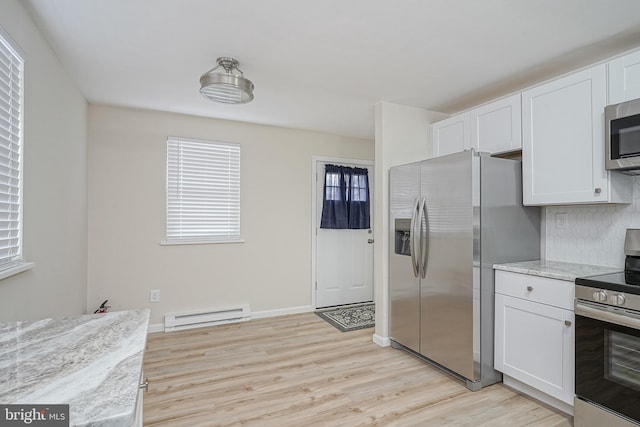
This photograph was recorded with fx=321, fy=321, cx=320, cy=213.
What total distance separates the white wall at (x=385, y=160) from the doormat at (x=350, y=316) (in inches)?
20.5

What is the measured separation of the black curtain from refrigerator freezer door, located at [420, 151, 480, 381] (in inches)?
72.7

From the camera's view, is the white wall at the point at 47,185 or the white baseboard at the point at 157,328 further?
the white baseboard at the point at 157,328

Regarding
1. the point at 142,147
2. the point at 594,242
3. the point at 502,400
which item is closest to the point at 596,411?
the point at 502,400

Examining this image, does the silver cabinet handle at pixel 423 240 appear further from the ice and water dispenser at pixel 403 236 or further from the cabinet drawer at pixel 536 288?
the cabinet drawer at pixel 536 288

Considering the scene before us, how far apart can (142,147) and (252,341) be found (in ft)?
7.95

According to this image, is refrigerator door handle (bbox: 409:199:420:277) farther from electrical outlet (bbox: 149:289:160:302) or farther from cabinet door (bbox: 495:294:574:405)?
electrical outlet (bbox: 149:289:160:302)

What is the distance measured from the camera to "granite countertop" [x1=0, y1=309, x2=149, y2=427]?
655mm

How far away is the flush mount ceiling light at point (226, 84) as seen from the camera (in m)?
2.22

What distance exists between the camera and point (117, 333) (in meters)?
1.07

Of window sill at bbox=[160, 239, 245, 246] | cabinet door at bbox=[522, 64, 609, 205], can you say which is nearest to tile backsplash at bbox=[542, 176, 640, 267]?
cabinet door at bbox=[522, 64, 609, 205]

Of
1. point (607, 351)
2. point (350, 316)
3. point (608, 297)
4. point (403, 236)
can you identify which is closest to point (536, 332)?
point (607, 351)

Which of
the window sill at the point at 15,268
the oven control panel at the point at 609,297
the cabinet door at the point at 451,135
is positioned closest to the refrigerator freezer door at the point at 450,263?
the cabinet door at the point at 451,135

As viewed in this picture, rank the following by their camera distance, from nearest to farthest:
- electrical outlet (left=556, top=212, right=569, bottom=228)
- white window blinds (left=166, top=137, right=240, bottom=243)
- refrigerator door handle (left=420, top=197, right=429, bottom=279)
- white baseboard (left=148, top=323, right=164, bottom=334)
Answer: electrical outlet (left=556, top=212, right=569, bottom=228) < refrigerator door handle (left=420, top=197, right=429, bottom=279) < white baseboard (left=148, top=323, right=164, bottom=334) < white window blinds (left=166, top=137, right=240, bottom=243)

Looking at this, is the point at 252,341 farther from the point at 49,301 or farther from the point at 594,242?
the point at 594,242
